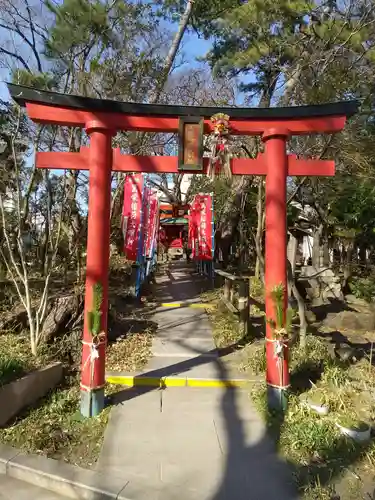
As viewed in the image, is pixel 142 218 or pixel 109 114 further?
pixel 142 218

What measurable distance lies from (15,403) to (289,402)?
3066mm

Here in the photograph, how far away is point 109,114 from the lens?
4.12m

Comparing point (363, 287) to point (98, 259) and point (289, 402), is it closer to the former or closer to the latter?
point (289, 402)

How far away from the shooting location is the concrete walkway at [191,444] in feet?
9.23

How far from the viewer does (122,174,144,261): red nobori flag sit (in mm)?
8445

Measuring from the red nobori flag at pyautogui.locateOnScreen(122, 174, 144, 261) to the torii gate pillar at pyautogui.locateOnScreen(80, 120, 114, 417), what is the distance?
427cm

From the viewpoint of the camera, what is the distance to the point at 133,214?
8531 millimetres

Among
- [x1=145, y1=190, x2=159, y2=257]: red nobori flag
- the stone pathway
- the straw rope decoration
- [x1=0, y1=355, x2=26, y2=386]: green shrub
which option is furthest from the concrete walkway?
[x1=145, y1=190, x2=159, y2=257]: red nobori flag

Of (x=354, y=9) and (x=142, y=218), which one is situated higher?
(x=354, y=9)

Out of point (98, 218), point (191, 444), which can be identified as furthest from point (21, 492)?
point (98, 218)

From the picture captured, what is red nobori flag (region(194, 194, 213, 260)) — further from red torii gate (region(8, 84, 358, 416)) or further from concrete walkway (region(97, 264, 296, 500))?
red torii gate (region(8, 84, 358, 416))

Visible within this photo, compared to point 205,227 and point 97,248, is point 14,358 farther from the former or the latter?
point 205,227

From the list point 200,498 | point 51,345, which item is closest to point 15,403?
point 51,345

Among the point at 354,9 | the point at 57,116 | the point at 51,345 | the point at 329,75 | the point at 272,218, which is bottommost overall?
the point at 51,345
